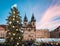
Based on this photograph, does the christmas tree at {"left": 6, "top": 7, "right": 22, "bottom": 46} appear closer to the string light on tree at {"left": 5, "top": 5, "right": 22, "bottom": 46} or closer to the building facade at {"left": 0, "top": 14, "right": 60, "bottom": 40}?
the string light on tree at {"left": 5, "top": 5, "right": 22, "bottom": 46}

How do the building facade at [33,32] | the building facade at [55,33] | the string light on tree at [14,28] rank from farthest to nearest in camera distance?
the building facade at [55,33], the building facade at [33,32], the string light on tree at [14,28]

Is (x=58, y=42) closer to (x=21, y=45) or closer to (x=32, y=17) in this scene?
(x=32, y=17)

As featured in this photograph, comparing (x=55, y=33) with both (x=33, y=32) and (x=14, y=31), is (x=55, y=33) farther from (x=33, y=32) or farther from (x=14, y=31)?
(x=14, y=31)

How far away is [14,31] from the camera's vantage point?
26578mm

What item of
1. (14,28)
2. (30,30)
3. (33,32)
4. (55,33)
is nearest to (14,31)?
(14,28)

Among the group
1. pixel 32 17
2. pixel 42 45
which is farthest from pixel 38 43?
pixel 32 17

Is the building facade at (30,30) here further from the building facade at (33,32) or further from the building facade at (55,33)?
the building facade at (55,33)

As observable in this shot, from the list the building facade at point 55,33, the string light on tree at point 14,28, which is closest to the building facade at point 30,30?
the building facade at point 55,33

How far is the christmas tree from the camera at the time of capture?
2647 cm

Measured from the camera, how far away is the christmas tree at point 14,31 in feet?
86.8

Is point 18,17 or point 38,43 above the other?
point 18,17

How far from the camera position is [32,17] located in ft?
123

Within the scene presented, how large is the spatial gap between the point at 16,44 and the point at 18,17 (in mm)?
4106

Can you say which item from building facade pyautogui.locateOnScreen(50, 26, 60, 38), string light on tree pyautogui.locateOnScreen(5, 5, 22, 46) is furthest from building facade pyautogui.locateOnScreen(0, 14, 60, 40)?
string light on tree pyautogui.locateOnScreen(5, 5, 22, 46)
